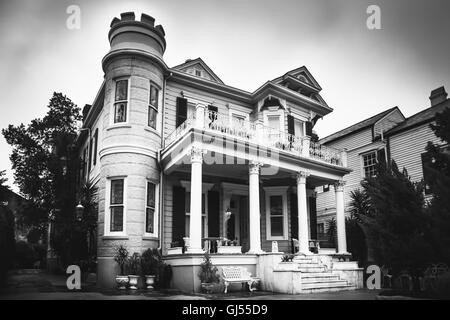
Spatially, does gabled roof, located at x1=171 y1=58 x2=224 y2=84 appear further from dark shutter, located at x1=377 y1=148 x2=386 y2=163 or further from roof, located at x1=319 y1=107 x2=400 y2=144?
dark shutter, located at x1=377 y1=148 x2=386 y2=163

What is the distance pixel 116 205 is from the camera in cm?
1339

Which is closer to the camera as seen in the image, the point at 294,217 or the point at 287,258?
the point at 287,258

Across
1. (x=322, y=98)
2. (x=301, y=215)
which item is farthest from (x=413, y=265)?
(x=322, y=98)

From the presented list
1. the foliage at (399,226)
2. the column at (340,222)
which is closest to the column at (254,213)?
the foliage at (399,226)

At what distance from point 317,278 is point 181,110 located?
820 cm

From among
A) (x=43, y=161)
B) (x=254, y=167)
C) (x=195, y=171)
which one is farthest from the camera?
(x=43, y=161)

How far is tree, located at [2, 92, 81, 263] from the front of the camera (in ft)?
58.4

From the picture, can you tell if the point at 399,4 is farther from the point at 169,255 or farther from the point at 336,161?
the point at 169,255

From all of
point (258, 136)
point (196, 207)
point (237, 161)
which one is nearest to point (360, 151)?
point (258, 136)

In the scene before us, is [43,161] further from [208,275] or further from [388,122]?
[388,122]

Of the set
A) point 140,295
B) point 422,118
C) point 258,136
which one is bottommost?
point 140,295

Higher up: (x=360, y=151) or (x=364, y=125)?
(x=364, y=125)

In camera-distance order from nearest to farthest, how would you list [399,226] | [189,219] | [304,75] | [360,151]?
[399,226], [189,219], [304,75], [360,151]
